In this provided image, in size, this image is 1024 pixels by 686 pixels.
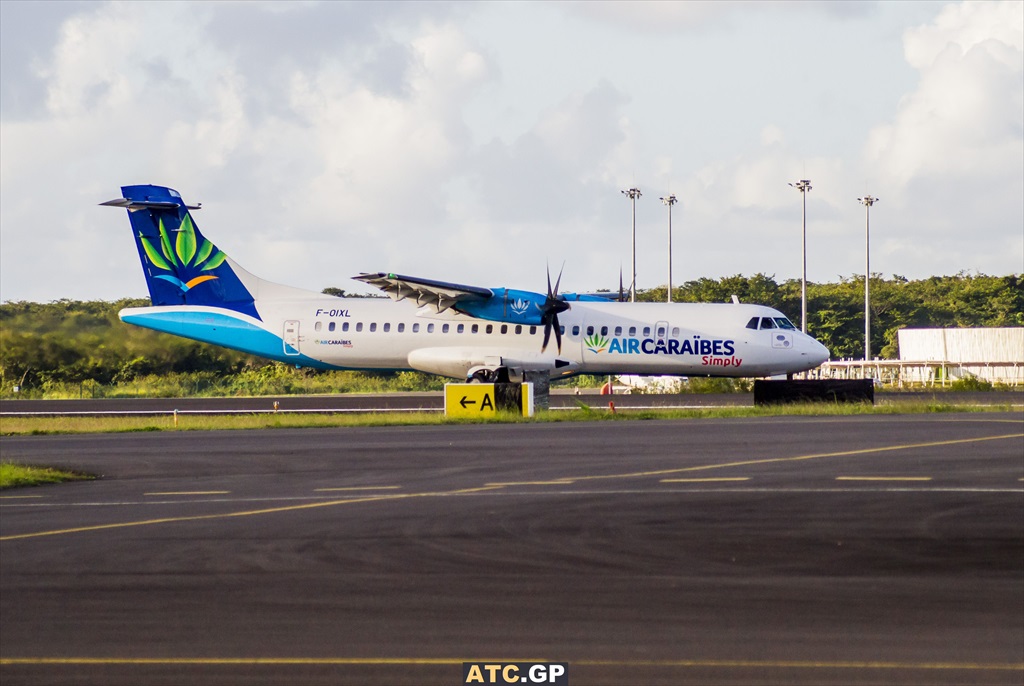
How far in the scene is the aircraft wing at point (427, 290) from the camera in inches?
1442

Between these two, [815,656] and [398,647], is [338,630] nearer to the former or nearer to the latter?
[398,647]

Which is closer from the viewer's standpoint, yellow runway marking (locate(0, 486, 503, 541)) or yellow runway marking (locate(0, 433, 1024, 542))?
yellow runway marking (locate(0, 486, 503, 541))

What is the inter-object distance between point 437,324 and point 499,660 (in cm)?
3200

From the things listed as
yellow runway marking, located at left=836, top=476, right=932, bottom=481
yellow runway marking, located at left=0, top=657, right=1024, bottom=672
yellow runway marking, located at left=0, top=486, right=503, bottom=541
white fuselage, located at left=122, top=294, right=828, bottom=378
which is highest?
white fuselage, located at left=122, top=294, right=828, bottom=378

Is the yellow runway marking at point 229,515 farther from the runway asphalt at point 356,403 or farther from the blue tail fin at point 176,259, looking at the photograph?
the blue tail fin at point 176,259

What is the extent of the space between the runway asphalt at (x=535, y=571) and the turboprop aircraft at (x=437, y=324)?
18164mm

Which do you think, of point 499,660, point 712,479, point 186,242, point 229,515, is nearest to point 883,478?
point 712,479

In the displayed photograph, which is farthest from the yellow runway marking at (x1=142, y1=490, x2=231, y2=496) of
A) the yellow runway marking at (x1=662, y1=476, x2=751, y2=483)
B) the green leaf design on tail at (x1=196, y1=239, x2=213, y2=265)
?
the green leaf design on tail at (x1=196, y1=239, x2=213, y2=265)

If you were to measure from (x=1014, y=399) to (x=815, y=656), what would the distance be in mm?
32021

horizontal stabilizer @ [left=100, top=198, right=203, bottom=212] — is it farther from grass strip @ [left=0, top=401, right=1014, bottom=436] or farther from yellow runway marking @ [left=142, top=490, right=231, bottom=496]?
yellow runway marking @ [left=142, top=490, right=231, bottom=496]

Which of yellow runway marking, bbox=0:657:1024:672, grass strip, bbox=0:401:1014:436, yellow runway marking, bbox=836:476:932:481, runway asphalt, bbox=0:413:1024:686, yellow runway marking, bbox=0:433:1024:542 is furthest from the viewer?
grass strip, bbox=0:401:1014:436

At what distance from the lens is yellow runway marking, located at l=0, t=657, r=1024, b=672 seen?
22.6 ft

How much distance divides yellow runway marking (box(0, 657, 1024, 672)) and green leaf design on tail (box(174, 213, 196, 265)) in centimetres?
3391

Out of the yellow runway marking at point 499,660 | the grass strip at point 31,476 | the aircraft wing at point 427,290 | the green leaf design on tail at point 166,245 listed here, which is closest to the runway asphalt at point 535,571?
the yellow runway marking at point 499,660
